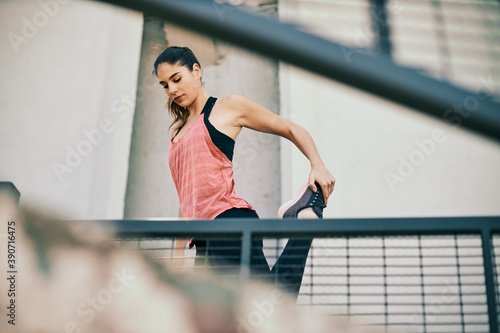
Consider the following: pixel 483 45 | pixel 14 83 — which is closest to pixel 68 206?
pixel 14 83

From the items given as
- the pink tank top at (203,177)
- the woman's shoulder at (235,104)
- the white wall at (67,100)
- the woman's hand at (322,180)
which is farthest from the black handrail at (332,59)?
the white wall at (67,100)

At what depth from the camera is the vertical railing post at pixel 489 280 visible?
1670 millimetres

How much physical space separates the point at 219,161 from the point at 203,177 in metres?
0.10

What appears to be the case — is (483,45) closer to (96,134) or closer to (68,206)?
(96,134)

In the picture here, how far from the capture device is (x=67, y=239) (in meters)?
1.30

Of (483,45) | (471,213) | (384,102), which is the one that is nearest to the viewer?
(384,102)

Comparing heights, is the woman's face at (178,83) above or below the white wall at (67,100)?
below

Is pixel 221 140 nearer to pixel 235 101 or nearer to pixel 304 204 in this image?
pixel 235 101

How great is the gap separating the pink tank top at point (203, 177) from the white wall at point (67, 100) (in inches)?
98.6

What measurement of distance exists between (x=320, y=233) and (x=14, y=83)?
14.5 ft

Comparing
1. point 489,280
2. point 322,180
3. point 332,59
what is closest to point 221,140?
point 322,180

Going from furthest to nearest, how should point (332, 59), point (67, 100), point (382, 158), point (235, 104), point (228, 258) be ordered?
point (67, 100) < point (382, 158) < point (235, 104) < point (228, 258) < point (332, 59)

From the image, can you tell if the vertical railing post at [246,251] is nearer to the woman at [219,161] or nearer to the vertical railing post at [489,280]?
the woman at [219,161]

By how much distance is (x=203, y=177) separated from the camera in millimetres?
2287
